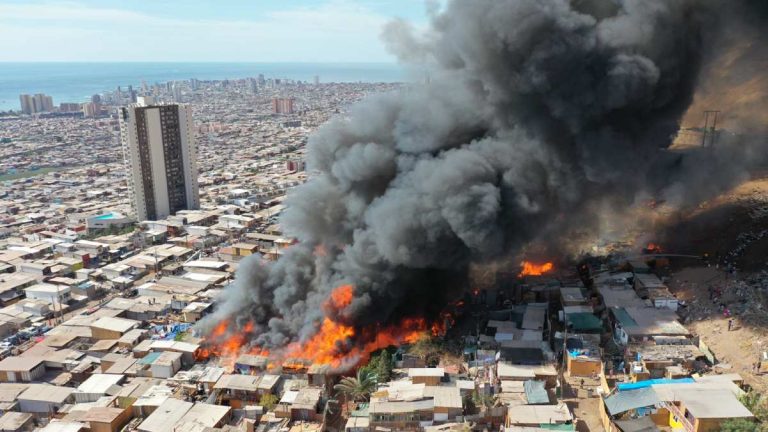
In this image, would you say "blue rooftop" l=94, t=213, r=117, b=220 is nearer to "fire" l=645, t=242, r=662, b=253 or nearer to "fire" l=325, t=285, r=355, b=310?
"fire" l=325, t=285, r=355, b=310

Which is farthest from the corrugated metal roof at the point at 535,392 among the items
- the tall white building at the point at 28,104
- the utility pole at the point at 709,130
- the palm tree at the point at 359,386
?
the tall white building at the point at 28,104

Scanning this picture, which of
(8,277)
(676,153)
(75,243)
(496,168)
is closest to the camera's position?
(496,168)

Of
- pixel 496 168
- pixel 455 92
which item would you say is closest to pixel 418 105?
pixel 455 92

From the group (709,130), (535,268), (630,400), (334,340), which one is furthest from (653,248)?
(334,340)

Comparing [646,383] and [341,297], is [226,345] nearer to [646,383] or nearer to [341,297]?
[341,297]

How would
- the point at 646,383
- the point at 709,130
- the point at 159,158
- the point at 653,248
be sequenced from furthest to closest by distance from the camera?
the point at 159,158 < the point at 709,130 < the point at 653,248 < the point at 646,383

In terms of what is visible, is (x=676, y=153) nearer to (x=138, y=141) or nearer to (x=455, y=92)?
(x=455, y=92)
